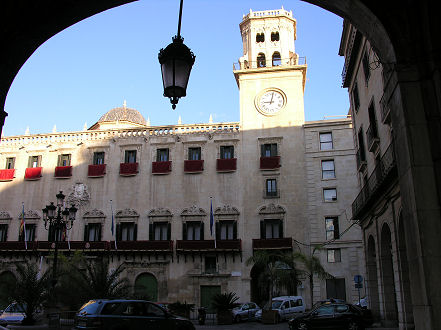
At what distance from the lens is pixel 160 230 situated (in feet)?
135

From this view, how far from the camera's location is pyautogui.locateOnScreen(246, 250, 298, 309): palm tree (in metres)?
33.8

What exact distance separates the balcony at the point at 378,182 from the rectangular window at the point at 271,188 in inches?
468

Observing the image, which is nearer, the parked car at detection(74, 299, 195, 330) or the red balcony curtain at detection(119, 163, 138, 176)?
the parked car at detection(74, 299, 195, 330)

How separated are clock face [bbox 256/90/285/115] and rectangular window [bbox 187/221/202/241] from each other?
1194 centimetres

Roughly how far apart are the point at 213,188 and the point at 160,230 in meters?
6.03

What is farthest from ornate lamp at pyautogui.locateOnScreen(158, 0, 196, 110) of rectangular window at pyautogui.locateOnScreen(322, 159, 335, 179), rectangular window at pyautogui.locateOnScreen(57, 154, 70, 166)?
rectangular window at pyautogui.locateOnScreen(57, 154, 70, 166)

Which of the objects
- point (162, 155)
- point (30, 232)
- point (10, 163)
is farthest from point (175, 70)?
point (10, 163)

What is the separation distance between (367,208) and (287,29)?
1004 inches

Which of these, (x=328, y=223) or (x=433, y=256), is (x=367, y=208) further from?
(x=433, y=256)

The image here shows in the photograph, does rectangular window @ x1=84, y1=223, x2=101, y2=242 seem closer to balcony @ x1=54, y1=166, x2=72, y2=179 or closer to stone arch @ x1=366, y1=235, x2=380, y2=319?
balcony @ x1=54, y1=166, x2=72, y2=179

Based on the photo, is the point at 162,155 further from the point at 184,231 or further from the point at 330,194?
the point at 330,194

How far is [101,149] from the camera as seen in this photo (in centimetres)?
4478

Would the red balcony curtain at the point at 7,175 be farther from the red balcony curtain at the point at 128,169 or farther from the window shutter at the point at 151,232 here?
the window shutter at the point at 151,232

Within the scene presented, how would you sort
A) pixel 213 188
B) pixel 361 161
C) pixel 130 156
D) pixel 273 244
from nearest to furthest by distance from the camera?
pixel 361 161
pixel 273 244
pixel 213 188
pixel 130 156
